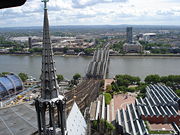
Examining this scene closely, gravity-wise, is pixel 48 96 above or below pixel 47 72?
below

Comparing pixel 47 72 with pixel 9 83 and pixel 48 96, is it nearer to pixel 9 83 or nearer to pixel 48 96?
pixel 48 96

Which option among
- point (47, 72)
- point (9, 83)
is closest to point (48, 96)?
point (47, 72)

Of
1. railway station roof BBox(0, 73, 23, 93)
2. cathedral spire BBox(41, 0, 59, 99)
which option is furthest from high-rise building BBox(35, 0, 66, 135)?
railway station roof BBox(0, 73, 23, 93)

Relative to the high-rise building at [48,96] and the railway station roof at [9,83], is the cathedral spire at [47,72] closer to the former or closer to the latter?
the high-rise building at [48,96]

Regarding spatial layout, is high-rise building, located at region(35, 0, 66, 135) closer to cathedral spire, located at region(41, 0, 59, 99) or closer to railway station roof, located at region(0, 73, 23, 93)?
cathedral spire, located at region(41, 0, 59, 99)

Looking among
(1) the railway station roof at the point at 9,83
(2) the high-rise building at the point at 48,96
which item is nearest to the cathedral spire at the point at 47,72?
(2) the high-rise building at the point at 48,96

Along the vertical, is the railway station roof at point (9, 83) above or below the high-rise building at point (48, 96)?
below

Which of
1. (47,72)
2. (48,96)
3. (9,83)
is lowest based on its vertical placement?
(9,83)

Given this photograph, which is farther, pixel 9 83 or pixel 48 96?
pixel 9 83

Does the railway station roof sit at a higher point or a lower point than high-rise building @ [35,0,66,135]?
lower

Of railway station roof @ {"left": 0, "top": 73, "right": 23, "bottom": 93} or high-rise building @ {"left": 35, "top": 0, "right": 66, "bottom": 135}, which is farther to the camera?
railway station roof @ {"left": 0, "top": 73, "right": 23, "bottom": 93}

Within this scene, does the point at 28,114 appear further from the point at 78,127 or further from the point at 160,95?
the point at 160,95
